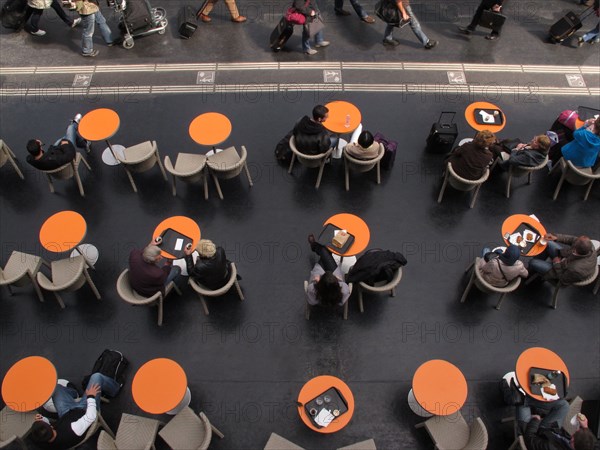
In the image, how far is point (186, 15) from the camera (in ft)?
36.2

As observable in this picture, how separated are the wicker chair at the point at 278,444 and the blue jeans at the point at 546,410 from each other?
105 inches

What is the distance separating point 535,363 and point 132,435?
189 inches

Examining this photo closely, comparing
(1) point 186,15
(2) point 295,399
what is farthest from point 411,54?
(2) point 295,399

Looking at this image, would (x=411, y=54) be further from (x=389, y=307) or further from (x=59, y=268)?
(x=59, y=268)

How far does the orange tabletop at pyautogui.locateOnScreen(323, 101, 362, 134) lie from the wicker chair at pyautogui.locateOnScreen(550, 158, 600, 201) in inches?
129

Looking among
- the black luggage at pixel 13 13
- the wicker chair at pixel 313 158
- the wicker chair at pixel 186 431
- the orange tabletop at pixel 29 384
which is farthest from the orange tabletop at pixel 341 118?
the black luggage at pixel 13 13

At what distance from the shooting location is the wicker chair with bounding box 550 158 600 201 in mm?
7866

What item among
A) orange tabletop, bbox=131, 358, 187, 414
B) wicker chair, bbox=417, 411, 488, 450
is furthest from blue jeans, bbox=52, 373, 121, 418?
wicker chair, bbox=417, 411, 488, 450

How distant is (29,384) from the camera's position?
239 inches

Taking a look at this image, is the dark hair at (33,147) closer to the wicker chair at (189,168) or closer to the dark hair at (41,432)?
the wicker chair at (189,168)

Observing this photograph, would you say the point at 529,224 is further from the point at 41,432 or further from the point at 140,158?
the point at 41,432

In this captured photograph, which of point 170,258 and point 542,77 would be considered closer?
point 170,258

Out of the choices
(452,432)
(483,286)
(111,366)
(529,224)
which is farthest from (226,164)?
(452,432)

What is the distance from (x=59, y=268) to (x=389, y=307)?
471 cm
